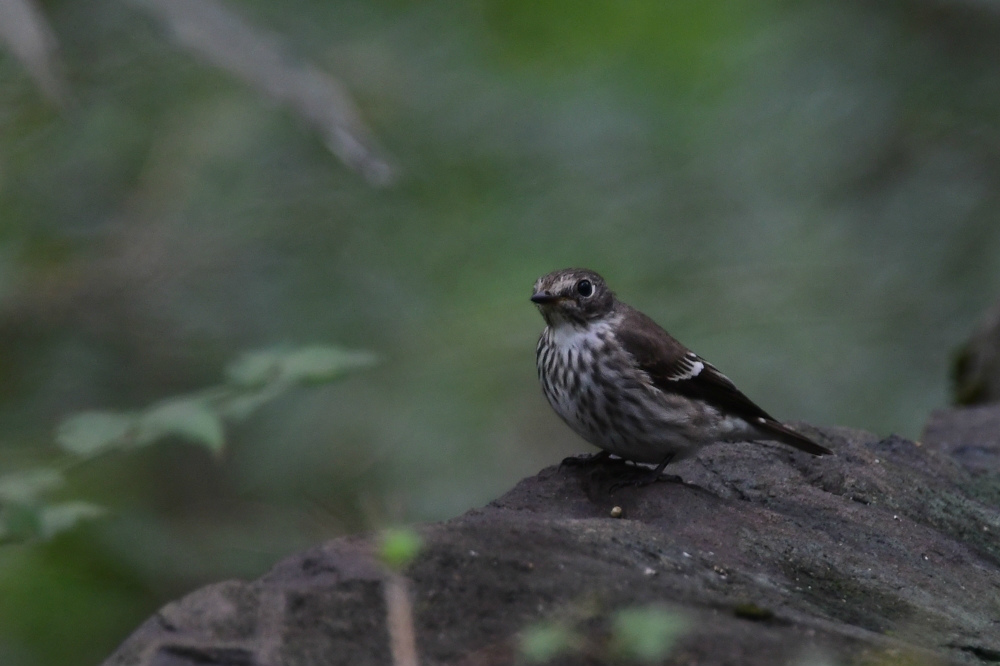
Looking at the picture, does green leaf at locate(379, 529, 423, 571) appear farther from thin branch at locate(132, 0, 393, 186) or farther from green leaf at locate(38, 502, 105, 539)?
green leaf at locate(38, 502, 105, 539)

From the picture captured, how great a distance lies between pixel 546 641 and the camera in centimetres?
199

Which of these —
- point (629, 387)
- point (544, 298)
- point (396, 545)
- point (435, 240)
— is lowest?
point (396, 545)

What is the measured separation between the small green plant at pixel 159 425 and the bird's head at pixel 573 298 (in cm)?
88

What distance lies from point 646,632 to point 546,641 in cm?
25

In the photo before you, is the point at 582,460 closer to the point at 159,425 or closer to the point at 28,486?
the point at 159,425

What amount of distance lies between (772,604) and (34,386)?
4.51m

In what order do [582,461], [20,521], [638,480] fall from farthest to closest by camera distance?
[582,461] → [638,480] → [20,521]

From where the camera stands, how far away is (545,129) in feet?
24.2

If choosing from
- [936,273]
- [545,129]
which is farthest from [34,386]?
[936,273]

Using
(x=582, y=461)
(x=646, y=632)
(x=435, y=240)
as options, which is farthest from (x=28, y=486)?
(x=435, y=240)

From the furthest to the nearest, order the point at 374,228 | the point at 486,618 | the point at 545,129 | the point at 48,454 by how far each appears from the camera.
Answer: the point at 545,129 → the point at 374,228 → the point at 48,454 → the point at 486,618

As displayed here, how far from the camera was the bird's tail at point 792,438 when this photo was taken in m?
4.01

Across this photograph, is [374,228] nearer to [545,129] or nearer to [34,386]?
[545,129]

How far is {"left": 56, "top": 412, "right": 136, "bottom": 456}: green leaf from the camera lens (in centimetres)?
333
